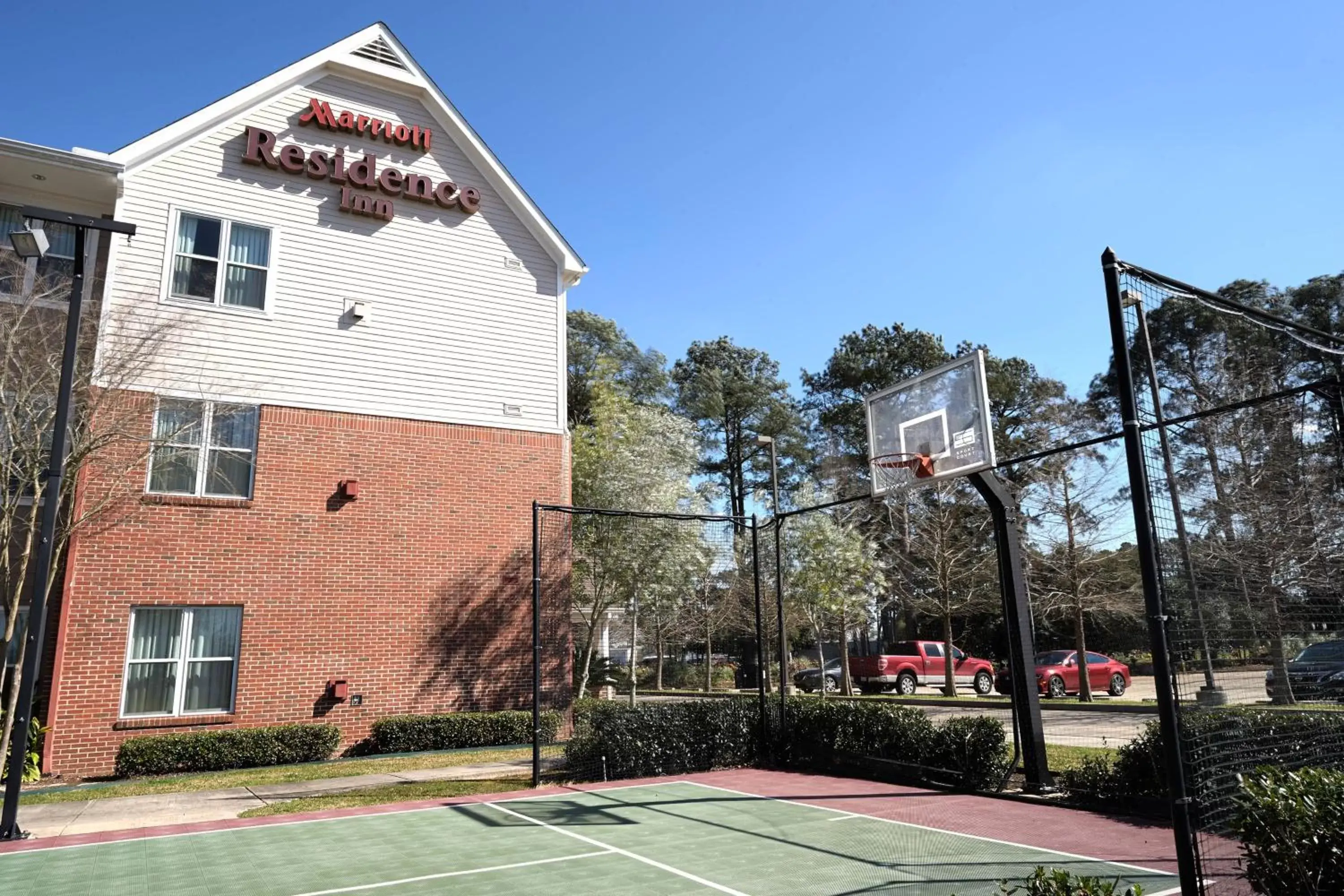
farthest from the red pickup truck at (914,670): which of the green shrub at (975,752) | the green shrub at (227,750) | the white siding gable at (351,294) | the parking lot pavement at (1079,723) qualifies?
the green shrub at (227,750)

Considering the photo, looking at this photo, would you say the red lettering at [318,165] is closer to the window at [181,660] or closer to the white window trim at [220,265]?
the white window trim at [220,265]

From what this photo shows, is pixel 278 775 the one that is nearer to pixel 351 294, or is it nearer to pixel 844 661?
pixel 351 294

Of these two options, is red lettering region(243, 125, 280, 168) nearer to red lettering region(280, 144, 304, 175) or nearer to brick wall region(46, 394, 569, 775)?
red lettering region(280, 144, 304, 175)

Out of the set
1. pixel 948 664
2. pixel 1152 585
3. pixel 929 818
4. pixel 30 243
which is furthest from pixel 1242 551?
pixel 30 243

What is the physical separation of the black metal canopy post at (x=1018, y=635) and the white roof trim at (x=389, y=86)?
1016 cm

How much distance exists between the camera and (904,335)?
134 feet

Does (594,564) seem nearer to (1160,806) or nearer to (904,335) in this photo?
(1160,806)

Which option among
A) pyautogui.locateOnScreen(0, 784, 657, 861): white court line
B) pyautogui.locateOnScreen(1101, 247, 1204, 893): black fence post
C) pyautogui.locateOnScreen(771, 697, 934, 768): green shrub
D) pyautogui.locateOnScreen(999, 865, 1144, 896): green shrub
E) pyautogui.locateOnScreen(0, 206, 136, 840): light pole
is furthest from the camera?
pyautogui.locateOnScreen(771, 697, 934, 768): green shrub

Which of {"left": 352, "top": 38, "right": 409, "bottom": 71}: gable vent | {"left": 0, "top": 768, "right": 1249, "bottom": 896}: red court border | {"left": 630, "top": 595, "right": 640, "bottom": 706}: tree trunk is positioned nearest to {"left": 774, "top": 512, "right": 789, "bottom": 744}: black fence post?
{"left": 0, "top": 768, "right": 1249, "bottom": 896}: red court border

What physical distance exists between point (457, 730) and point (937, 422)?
9226 mm

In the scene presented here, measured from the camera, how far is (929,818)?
881 cm

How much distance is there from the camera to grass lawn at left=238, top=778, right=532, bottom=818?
9.90m

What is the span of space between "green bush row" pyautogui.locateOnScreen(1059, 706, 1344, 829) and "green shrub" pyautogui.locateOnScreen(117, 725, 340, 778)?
10461 millimetres

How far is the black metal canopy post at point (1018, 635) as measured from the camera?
9.71 meters
